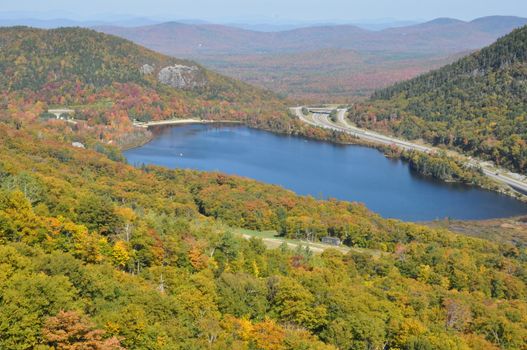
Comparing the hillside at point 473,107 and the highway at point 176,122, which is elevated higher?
the hillside at point 473,107

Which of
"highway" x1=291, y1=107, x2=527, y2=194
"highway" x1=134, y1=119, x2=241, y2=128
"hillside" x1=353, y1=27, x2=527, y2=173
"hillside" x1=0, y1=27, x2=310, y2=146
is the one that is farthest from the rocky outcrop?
"hillside" x1=353, y1=27, x2=527, y2=173

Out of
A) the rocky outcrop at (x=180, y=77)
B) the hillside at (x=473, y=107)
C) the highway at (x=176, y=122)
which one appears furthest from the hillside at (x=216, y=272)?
the rocky outcrop at (x=180, y=77)

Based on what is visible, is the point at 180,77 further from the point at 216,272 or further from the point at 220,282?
the point at 220,282

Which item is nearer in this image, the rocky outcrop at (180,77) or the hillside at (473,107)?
the hillside at (473,107)

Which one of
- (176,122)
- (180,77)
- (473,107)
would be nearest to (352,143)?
(473,107)

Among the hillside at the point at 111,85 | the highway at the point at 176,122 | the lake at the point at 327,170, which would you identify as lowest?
the highway at the point at 176,122

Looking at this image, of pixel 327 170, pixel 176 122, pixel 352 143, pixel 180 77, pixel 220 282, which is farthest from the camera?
pixel 180 77

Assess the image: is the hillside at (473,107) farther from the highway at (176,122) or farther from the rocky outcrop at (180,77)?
the rocky outcrop at (180,77)

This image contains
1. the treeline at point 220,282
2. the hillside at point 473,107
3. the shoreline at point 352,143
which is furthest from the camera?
the hillside at point 473,107
